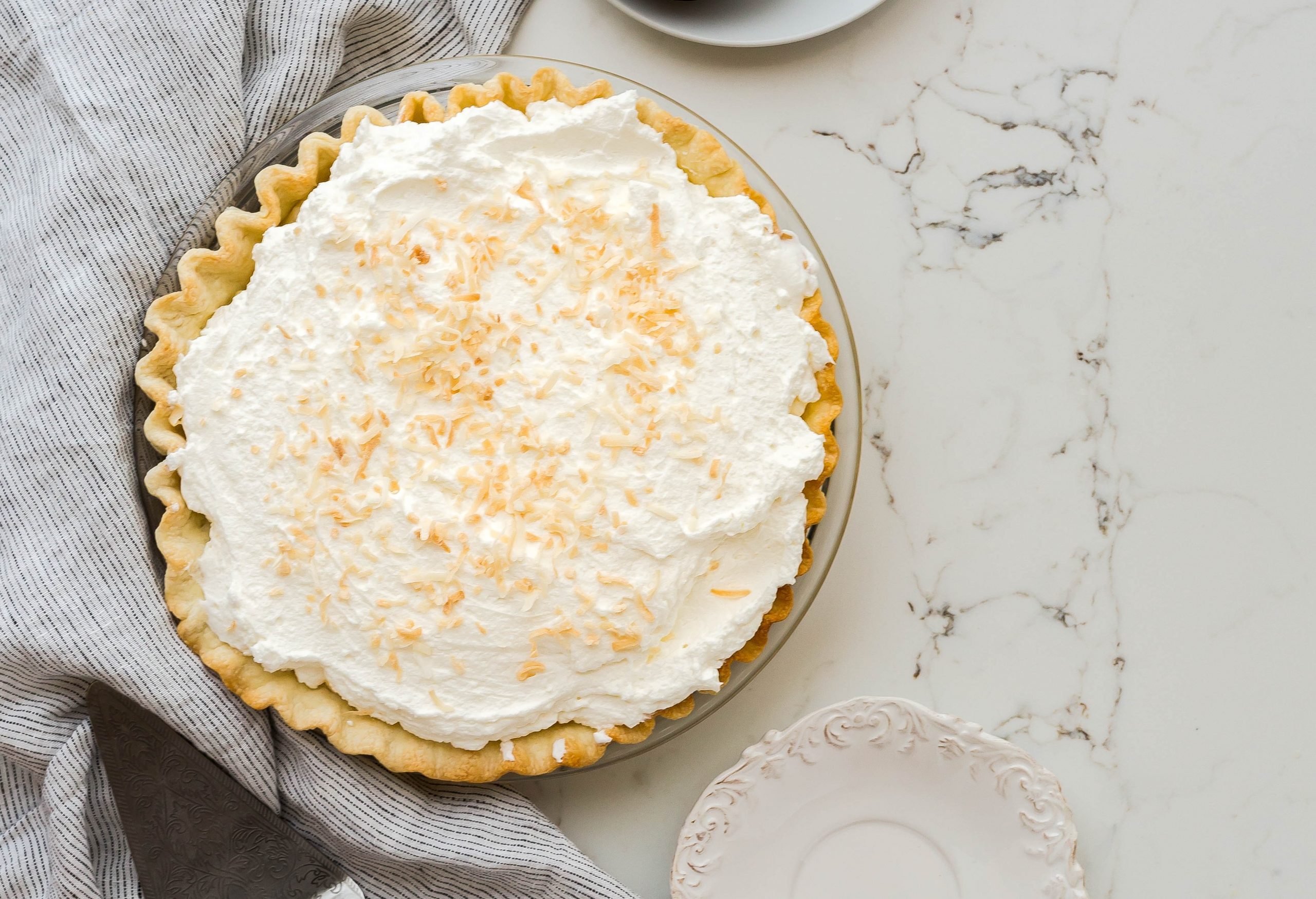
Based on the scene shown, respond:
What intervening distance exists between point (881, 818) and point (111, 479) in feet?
5.66

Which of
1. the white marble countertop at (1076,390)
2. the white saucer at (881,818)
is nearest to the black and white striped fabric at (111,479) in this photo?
the white saucer at (881,818)

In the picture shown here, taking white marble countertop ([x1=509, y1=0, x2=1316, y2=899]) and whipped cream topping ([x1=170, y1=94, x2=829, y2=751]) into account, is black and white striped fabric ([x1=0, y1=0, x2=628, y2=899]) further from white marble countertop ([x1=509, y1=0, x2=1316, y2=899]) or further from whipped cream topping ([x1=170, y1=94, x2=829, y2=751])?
white marble countertop ([x1=509, y1=0, x2=1316, y2=899])

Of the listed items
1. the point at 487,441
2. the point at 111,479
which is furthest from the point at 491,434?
the point at 111,479

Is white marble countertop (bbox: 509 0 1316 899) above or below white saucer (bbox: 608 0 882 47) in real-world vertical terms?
below

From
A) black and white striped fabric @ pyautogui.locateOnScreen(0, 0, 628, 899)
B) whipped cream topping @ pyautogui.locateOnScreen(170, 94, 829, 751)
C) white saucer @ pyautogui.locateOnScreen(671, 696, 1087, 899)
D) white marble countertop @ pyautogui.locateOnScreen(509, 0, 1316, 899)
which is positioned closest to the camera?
whipped cream topping @ pyautogui.locateOnScreen(170, 94, 829, 751)

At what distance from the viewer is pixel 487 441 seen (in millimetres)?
1782

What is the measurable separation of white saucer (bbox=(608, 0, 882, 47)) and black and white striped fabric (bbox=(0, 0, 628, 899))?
670 mm

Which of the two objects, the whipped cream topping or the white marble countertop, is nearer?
the whipped cream topping

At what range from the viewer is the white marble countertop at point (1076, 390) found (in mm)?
2221

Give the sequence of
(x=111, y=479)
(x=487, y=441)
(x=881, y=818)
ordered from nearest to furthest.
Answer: (x=487, y=441), (x=111, y=479), (x=881, y=818)

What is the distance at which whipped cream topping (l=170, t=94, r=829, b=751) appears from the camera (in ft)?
5.82

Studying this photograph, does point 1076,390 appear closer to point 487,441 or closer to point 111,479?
point 487,441

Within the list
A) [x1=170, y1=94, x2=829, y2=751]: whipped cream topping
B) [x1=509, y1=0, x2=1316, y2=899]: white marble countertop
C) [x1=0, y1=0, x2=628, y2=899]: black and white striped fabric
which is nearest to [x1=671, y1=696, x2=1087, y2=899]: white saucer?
[x1=509, y1=0, x2=1316, y2=899]: white marble countertop

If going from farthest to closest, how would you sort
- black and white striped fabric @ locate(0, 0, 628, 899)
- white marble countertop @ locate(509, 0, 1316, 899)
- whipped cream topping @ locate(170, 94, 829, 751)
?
white marble countertop @ locate(509, 0, 1316, 899)
black and white striped fabric @ locate(0, 0, 628, 899)
whipped cream topping @ locate(170, 94, 829, 751)
